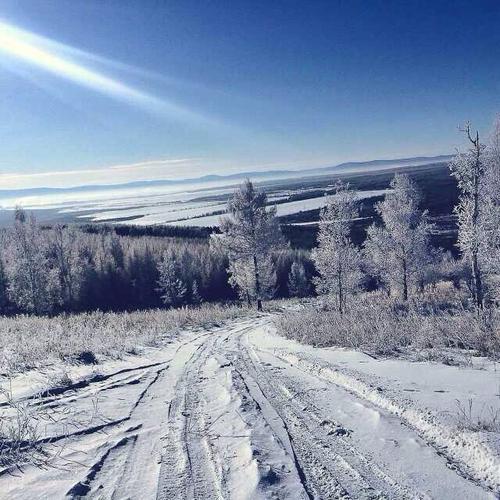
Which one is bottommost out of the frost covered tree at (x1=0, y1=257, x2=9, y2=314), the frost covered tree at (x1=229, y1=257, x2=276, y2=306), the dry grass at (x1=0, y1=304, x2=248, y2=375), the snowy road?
the frost covered tree at (x1=0, y1=257, x2=9, y2=314)

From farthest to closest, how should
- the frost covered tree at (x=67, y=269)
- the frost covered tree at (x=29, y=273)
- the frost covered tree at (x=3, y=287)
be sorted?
the frost covered tree at (x=67, y=269)
the frost covered tree at (x=3, y=287)
the frost covered tree at (x=29, y=273)

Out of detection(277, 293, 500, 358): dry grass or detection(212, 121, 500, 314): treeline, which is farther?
detection(212, 121, 500, 314): treeline

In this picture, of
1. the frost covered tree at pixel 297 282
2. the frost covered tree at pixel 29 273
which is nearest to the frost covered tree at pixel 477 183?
the frost covered tree at pixel 29 273

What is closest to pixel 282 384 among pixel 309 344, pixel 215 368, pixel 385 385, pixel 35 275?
pixel 385 385

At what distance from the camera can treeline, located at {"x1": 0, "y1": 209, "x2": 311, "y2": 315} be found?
4856cm

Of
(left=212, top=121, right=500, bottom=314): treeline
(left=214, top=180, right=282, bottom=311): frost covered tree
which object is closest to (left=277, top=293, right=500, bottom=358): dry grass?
(left=212, top=121, right=500, bottom=314): treeline

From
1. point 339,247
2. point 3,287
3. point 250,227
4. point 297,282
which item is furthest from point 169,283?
point 339,247

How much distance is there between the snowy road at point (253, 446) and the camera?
3.72 m

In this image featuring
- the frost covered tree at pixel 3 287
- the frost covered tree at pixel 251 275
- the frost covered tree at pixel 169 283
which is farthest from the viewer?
the frost covered tree at pixel 169 283

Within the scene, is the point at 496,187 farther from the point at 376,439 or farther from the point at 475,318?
the point at 376,439

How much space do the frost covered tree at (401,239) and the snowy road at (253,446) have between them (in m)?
26.9

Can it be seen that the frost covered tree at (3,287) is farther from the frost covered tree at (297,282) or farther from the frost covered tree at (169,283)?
the frost covered tree at (297,282)

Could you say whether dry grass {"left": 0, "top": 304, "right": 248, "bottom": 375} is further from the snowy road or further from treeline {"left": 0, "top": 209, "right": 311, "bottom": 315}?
treeline {"left": 0, "top": 209, "right": 311, "bottom": 315}

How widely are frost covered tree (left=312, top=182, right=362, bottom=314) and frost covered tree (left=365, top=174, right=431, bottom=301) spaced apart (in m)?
5.12
